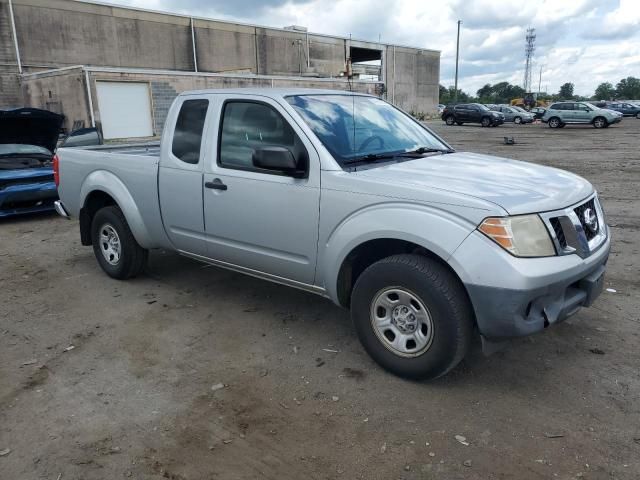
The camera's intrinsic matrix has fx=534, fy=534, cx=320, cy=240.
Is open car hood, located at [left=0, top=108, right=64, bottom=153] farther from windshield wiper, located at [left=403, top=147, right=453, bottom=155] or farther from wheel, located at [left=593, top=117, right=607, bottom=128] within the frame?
wheel, located at [left=593, top=117, right=607, bottom=128]

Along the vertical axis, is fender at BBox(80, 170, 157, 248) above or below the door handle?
below

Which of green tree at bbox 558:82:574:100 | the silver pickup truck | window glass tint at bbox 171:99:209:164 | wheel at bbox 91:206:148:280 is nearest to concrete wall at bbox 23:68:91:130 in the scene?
wheel at bbox 91:206:148:280

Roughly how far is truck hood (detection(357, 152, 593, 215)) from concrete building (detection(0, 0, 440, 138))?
48.0ft

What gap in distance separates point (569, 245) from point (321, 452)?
1.85 meters

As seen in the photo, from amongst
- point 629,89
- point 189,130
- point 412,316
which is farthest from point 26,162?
point 629,89

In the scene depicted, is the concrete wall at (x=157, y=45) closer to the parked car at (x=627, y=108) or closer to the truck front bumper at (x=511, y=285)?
the parked car at (x=627, y=108)

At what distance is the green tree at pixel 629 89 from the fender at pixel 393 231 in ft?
326

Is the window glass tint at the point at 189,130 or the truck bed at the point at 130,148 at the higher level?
the window glass tint at the point at 189,130

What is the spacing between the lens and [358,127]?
414 centimetres

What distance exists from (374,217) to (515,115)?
41441mm

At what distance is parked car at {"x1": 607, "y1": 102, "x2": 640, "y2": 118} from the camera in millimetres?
45400

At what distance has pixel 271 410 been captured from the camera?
10.4 ft

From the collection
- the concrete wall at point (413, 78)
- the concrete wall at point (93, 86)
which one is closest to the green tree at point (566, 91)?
the concrete wall at point (413, 78)

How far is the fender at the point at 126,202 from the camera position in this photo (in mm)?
5074
